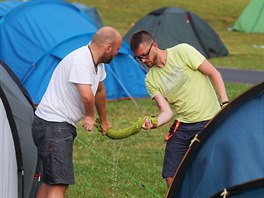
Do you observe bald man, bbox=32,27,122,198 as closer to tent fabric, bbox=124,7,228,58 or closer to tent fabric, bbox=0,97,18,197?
tent fabric, bbox=0,97,18,197

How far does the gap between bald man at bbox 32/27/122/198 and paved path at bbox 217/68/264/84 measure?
37.4 feet

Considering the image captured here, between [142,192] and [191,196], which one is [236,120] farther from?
[142,192]

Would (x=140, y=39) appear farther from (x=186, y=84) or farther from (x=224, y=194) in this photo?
(x=224, y=194)

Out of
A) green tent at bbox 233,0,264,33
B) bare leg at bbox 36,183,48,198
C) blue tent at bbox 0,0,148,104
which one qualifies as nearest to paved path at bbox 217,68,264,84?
blue tent at bbox 0,0,148,104

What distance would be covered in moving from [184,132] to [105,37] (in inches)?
50.5

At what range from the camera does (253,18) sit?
31.1m

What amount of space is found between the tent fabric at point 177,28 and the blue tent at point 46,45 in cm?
690

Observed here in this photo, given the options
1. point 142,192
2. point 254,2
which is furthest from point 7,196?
point 254,2

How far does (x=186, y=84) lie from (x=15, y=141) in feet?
5.50

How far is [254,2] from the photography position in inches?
1175

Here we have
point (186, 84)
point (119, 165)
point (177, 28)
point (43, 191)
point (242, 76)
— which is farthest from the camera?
point (177, 28)

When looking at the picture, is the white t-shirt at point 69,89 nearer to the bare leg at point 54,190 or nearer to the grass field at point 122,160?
the bare leg at point 54,190

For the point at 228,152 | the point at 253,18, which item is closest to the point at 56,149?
the point at 228,152

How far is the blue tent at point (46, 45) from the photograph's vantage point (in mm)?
14570
